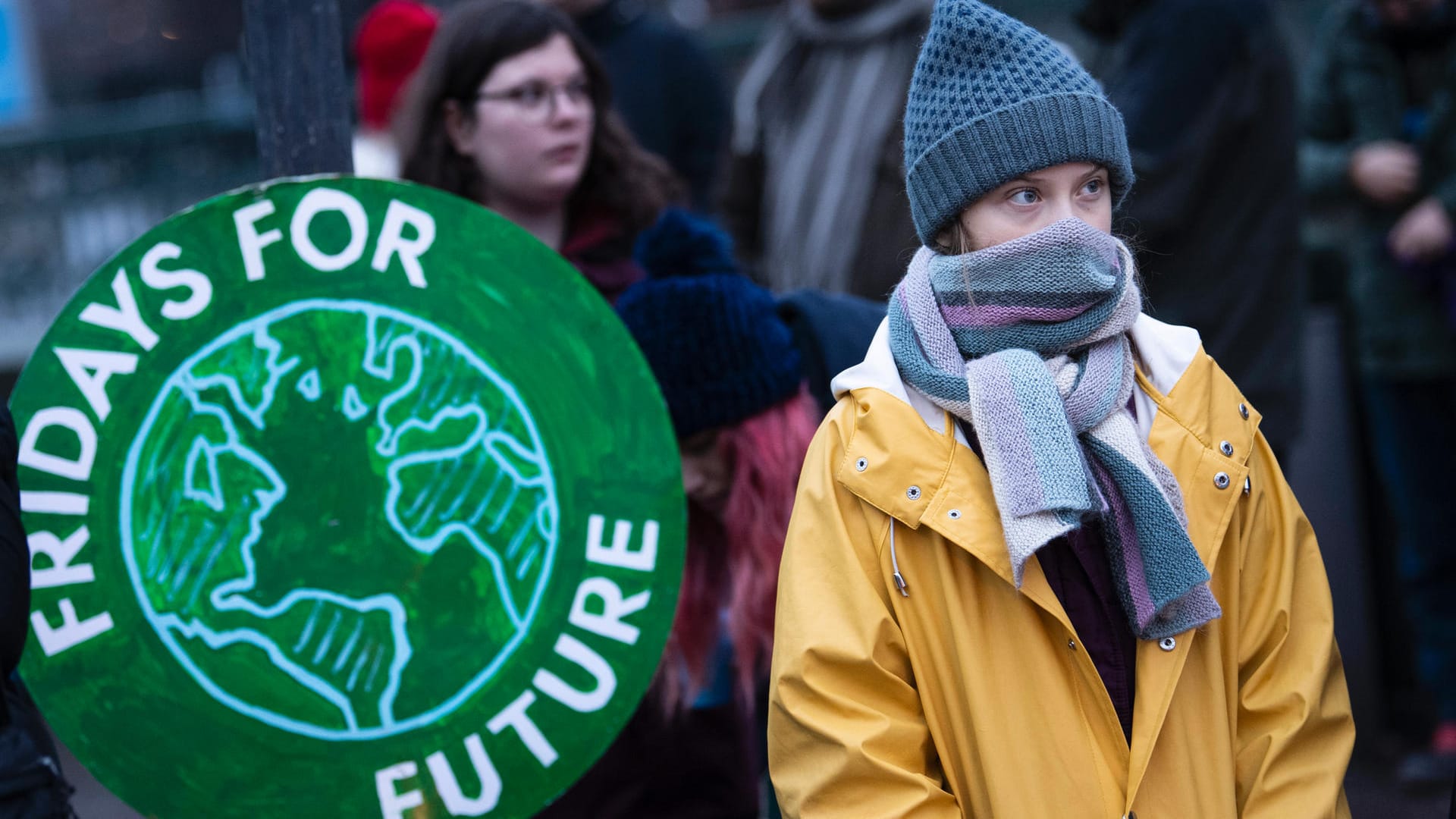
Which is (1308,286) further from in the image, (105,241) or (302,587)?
(105,241)

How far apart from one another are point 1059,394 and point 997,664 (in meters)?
0.32

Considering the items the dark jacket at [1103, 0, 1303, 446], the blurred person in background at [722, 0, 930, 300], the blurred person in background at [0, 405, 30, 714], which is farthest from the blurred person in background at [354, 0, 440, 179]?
the blurred person in background at [0, 405, 30, 714]

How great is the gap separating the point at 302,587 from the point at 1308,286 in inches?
126

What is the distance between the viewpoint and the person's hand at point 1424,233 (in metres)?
3.77

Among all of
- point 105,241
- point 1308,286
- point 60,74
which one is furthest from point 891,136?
point 60,74

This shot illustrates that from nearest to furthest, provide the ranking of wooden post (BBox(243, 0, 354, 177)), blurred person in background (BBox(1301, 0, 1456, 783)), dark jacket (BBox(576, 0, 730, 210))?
wooden post (BBox(243, 0, 354, 177)) < blurred person in background (BBox(1301, 0, 1456, 783)) < dark jacket (BBox(576, 0, 730, 210))

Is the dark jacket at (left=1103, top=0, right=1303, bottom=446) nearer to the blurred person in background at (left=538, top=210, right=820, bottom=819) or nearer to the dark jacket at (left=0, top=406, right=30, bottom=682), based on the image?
the blurred person in background at (left=538, top=210, right=820, bottom=819)

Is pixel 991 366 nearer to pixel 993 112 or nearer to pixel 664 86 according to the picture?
pixel 993 112

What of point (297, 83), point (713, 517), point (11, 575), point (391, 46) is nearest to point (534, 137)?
point (297, 83)

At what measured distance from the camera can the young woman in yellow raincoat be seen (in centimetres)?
188

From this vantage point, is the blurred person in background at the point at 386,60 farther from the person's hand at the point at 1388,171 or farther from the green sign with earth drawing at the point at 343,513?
the person's hand at the point at 1388,171

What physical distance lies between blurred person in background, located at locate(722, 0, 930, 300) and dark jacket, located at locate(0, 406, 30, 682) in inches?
76.6

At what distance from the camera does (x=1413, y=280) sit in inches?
154

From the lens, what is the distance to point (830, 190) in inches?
148
